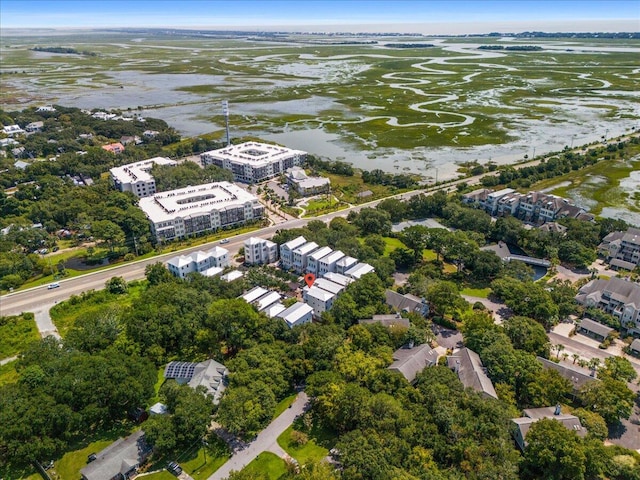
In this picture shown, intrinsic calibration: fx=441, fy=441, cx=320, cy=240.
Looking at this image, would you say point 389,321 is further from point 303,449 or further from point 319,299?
point 303,449

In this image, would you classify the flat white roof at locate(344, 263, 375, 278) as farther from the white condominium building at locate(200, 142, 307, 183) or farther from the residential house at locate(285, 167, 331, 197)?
the white condominium building at locate(200, 142, 307, 183)

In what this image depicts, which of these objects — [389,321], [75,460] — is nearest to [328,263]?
[389,321]

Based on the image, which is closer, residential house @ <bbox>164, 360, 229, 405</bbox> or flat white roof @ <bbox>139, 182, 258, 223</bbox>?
residential house @ <bbox>164, 360, 229, 405</bbox>

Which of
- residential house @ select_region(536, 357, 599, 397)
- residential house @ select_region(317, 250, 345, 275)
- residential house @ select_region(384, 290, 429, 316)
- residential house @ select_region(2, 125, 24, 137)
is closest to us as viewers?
residential house @ select_region(536, 357, 599, 397)

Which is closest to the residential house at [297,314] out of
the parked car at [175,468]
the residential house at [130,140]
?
the parked car at [175,468]

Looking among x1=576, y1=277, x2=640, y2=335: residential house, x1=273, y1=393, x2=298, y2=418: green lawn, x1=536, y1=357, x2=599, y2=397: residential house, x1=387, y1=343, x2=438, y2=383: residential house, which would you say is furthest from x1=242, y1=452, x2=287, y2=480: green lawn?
x1=576, y1=277, x2=640, y2=335: residential house

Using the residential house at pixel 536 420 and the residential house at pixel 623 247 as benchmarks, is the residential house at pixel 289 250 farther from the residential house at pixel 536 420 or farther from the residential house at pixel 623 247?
the residential house at pixel 623 247

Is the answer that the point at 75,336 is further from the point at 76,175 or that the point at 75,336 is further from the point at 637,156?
the point at 637,156
